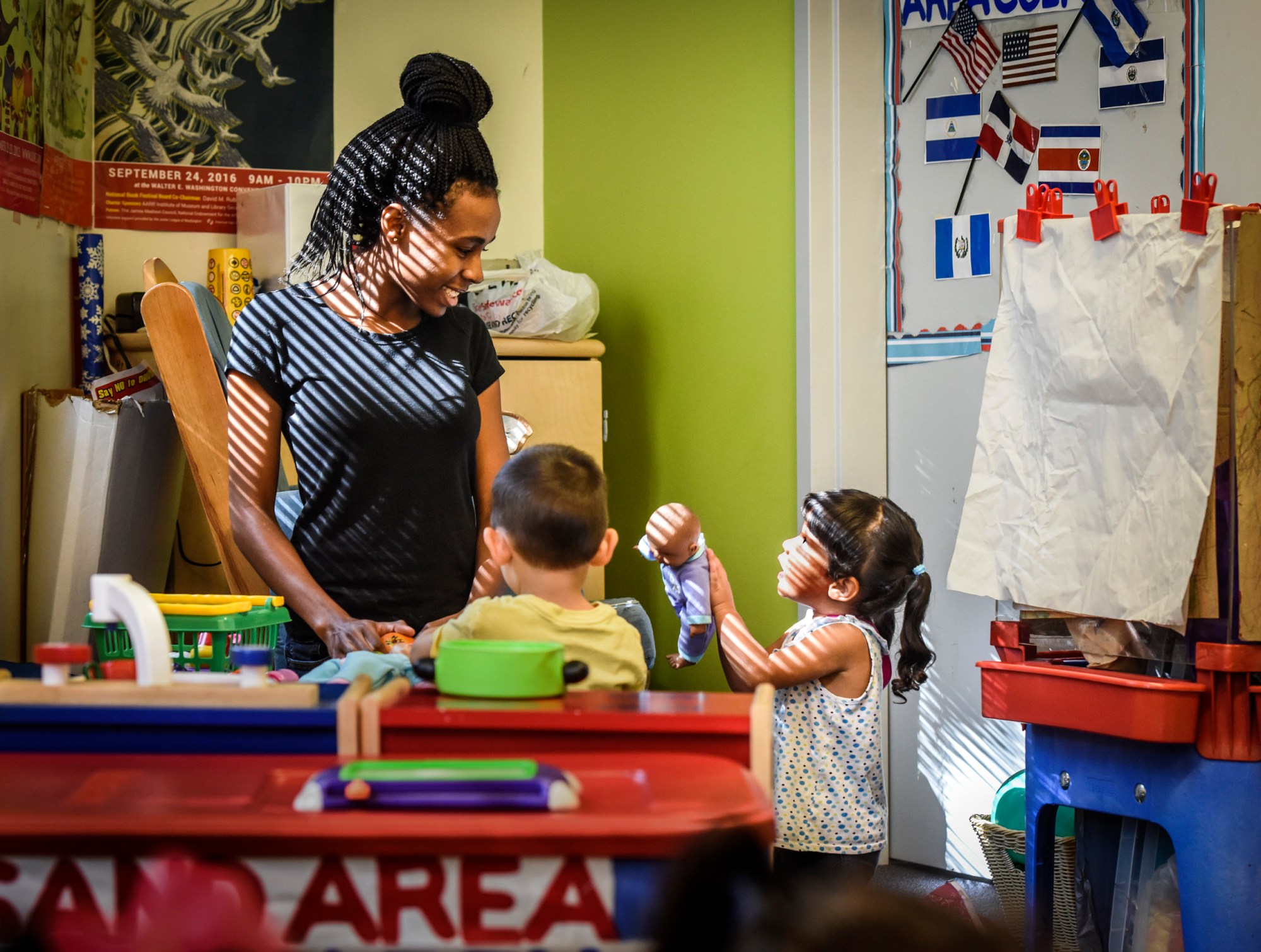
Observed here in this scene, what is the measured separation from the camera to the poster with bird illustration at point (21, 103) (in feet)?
8.60

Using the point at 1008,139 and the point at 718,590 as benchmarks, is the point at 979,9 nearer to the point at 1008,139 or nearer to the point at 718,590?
the point at 1008,139

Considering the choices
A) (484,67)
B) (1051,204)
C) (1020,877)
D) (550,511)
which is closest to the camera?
(550,511)

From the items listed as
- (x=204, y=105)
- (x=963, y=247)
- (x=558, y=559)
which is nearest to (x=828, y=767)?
(x=558, y=559)

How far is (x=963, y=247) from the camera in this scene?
2971mm

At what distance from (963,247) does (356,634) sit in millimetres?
2012

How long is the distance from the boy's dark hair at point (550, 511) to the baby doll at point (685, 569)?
330 mm

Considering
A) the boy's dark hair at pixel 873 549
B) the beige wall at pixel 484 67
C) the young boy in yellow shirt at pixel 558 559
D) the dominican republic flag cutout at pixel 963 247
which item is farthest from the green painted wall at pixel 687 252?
the young boy in yellow shirt at pixel 558 559

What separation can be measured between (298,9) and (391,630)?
7.55ft

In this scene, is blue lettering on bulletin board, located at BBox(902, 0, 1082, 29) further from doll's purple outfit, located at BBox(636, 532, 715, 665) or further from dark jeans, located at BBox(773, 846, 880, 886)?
dark jeans, located at BBox(773, 846, 880, 886)

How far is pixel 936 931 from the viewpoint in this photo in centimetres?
57

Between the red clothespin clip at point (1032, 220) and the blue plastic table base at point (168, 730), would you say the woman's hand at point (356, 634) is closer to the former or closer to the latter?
the blue plastic table base at point (168, 730)

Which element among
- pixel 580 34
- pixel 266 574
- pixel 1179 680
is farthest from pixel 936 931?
pixel 580 34

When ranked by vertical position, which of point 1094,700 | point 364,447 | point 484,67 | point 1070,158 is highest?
point 484,67

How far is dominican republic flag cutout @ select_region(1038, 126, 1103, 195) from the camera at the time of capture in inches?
111
